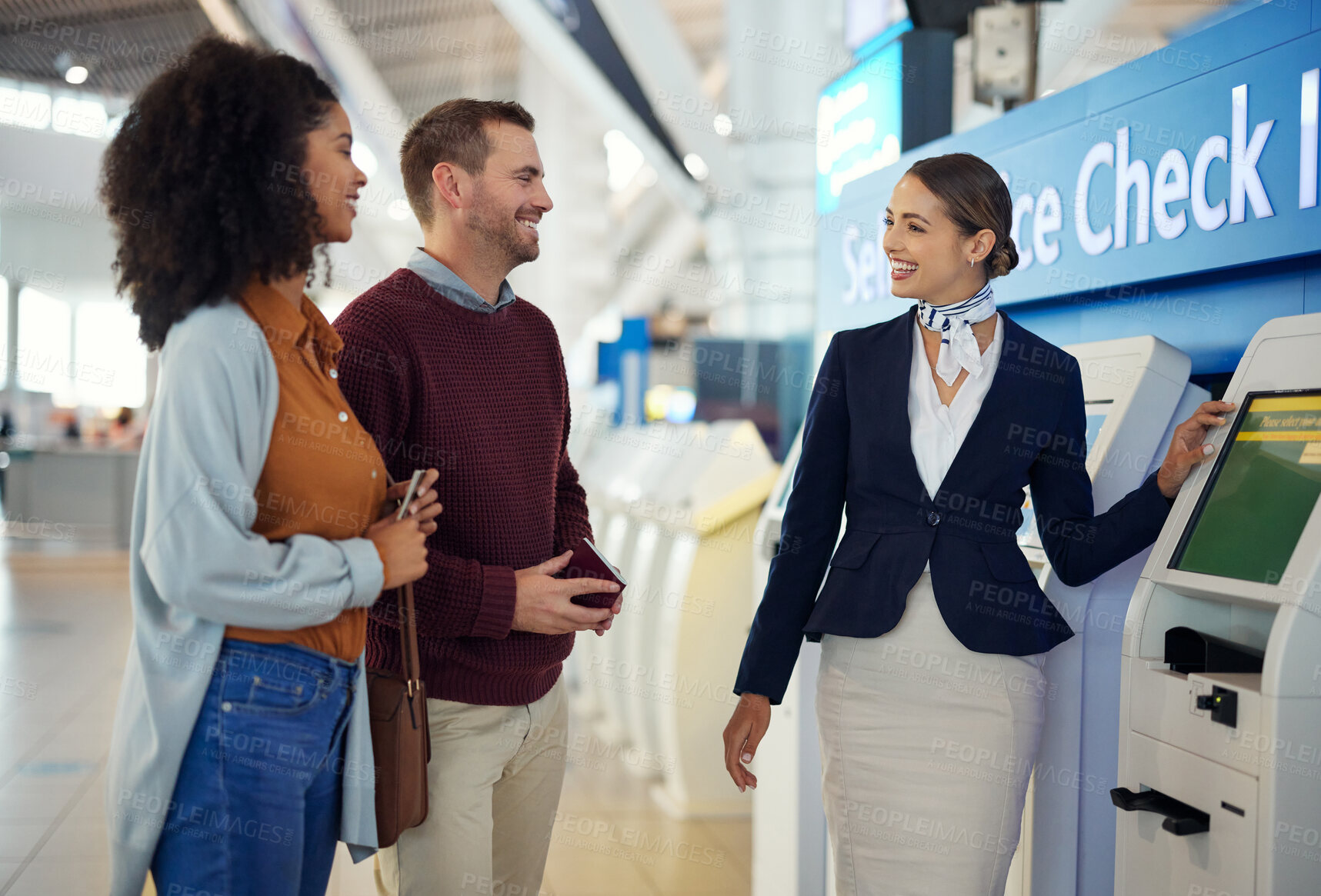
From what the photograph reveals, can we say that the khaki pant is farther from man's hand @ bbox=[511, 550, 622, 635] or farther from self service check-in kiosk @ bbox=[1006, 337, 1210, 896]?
self service check-in kiosk @ bbox=[1006, 337, 1210, 896]

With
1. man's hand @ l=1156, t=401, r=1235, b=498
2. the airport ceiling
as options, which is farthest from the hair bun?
the airport ceiling

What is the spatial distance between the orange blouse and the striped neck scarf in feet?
2.91

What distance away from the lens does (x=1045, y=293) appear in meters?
2.64

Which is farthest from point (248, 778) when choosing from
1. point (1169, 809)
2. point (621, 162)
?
point (621, 162)

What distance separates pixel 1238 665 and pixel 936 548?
1.58 feet

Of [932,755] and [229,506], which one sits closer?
[229,506]

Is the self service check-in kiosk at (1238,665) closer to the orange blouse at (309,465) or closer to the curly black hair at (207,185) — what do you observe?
the orange blouse at (309,465)

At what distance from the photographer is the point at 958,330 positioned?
1.64 metres

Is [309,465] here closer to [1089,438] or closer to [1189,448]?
[1189,448]

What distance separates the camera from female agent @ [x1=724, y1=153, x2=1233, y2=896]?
154 centimetres

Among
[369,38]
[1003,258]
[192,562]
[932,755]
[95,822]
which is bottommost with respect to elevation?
[95,822]

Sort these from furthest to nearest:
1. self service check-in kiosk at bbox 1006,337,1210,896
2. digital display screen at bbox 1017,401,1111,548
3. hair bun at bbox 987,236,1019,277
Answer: digital display screen at bbox 1017,401,1111,548 < self service check-in kiosk at bbox 1006,337,1210,896 < hair bun at bbox 987,236,1019,277

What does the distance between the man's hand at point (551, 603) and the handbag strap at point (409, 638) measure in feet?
0.54

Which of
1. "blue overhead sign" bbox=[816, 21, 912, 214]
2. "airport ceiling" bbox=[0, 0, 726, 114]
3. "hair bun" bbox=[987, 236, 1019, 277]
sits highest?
"airport ceiling" bbox=[0, 0, 726, 114]
